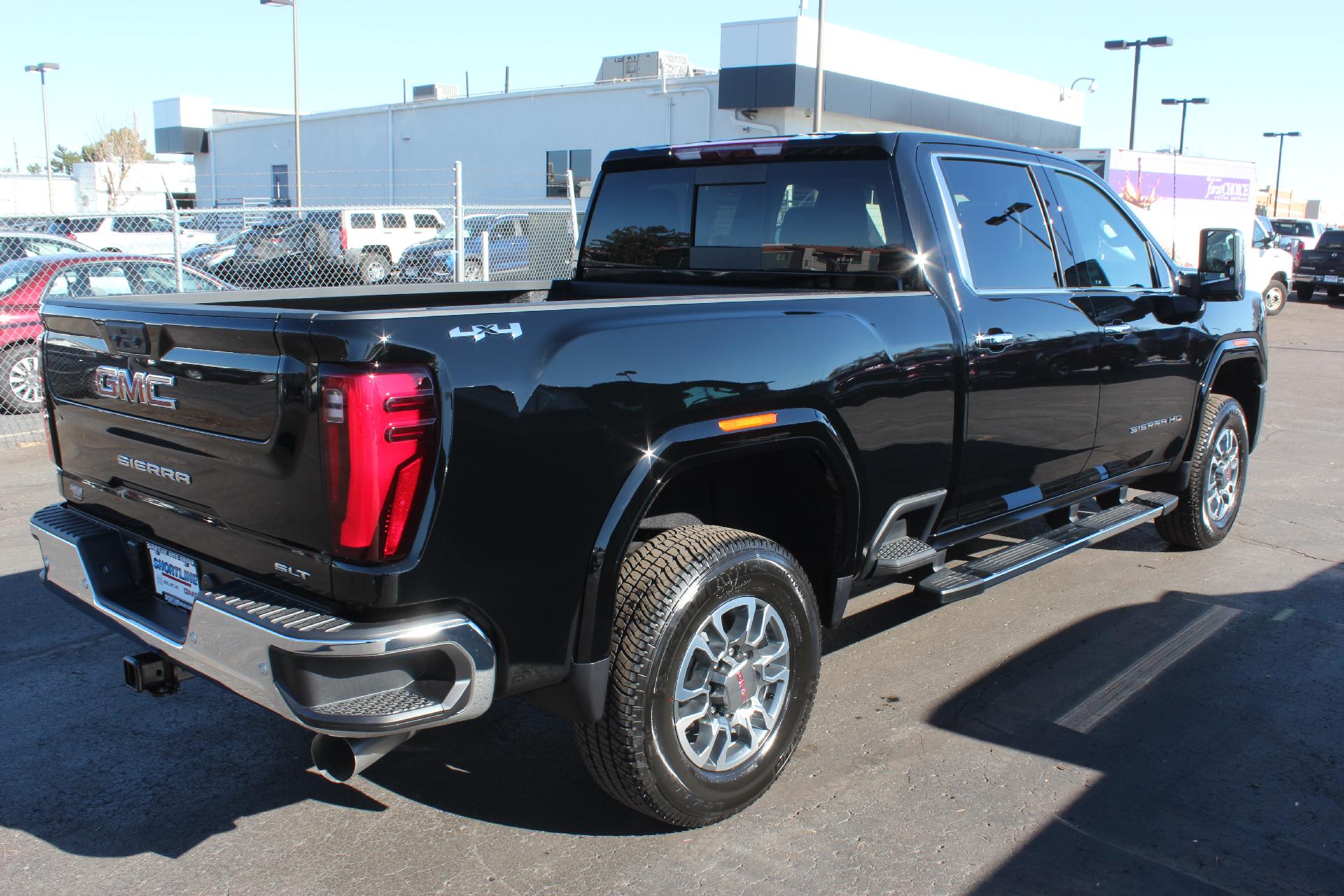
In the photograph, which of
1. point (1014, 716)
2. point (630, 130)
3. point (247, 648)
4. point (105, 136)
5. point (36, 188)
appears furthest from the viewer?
point (105, 136)

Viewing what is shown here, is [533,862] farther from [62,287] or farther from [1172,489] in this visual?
[62,287]

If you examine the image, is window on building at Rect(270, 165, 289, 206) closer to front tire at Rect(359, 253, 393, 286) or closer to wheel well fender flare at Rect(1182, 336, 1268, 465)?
front tire at Rect(359, 253, 393, 286)

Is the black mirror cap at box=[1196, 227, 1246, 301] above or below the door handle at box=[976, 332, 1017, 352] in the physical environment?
above

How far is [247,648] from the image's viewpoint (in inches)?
105

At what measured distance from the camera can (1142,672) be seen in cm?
461

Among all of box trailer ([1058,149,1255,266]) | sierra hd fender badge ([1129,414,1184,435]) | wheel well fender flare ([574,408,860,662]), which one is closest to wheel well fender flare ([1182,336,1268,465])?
sierra hd fender badge ([1129,414,1184,435])

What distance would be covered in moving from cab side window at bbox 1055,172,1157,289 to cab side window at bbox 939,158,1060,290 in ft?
0.76

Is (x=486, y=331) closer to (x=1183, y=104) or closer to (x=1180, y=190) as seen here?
(x=1180, y=190)

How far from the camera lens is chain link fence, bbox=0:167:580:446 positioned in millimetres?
9891

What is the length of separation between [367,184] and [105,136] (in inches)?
1420

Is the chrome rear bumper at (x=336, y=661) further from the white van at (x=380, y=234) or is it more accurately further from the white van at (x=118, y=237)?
the white van at (x=118, y=237)

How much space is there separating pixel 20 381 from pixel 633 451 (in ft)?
29.4

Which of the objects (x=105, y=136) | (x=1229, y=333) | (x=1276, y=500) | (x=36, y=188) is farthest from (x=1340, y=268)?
(x=105, y=136)

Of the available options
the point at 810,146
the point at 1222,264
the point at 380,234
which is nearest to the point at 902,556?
the point at 810,146
